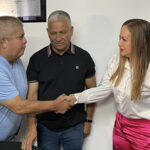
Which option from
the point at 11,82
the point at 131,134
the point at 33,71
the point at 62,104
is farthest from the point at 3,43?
the point at 131,134

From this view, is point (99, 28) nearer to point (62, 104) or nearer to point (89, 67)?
point (89, 67)

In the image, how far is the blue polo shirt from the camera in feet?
4.41

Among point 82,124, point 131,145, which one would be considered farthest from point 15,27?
point 131,145

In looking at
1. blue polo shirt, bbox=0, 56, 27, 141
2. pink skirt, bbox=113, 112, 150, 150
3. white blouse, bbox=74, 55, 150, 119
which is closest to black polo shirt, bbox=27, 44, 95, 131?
blue polo shirt, bbox=0, 56, 27, 141

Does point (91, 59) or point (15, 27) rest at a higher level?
point (15, 27)

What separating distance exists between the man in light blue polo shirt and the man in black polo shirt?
0.14 meters

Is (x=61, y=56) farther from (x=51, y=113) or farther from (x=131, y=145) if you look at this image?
(x=131, y=145)

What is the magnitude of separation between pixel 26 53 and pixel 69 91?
57 centimetres

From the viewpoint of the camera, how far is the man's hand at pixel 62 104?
1651mm

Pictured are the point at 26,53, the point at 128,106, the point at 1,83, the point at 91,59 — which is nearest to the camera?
the point at 1,83

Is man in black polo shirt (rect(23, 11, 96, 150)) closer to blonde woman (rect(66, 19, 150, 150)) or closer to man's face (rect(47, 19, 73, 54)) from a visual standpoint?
man's face (rect(47, 19, 73, 54))

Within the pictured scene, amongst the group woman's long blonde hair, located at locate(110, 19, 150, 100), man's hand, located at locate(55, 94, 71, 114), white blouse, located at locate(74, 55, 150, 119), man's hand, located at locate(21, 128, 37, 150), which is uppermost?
woman's long blonde hair, located at locate(110, 19, 150, 100)

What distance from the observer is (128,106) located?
59.3 inches

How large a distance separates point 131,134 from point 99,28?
2.86 ft
